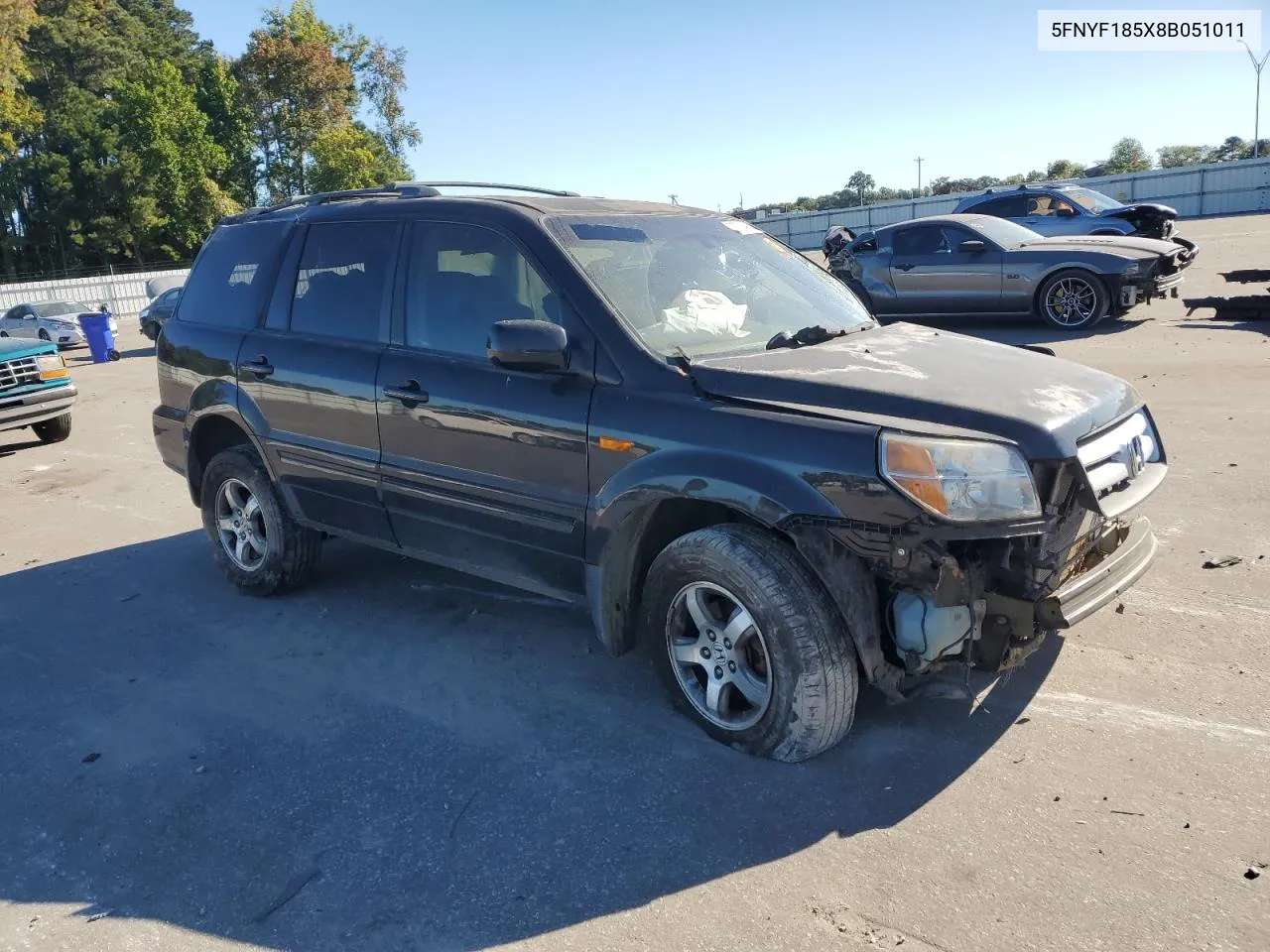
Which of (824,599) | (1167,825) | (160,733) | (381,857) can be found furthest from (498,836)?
(1167,825)

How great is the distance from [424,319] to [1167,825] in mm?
3417

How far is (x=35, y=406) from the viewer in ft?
34.2

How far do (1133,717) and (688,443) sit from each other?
76.5 inches

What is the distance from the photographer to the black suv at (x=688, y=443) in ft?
10.6

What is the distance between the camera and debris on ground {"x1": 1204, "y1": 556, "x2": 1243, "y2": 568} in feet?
16.5

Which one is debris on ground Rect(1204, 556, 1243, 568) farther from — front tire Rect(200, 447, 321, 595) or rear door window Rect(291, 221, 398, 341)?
front tire Rect(200, 447, 321, 595)

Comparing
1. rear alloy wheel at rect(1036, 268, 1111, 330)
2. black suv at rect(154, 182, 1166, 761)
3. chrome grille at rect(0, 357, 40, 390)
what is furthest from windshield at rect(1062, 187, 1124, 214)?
chrome grille at rect(0, 357, 40, 390)

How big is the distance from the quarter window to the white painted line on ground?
2.42 m

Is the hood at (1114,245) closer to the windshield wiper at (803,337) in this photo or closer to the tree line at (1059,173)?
the windshield wiper at (803,337)

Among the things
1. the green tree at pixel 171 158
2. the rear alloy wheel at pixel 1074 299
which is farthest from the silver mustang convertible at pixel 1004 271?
the green tree at pixel 171 158

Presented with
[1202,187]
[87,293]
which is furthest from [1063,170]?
[87,293]

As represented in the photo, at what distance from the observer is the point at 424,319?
14.6 feet

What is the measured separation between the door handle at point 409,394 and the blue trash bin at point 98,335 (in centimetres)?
1926

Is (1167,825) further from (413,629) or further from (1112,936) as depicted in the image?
(413,629)
